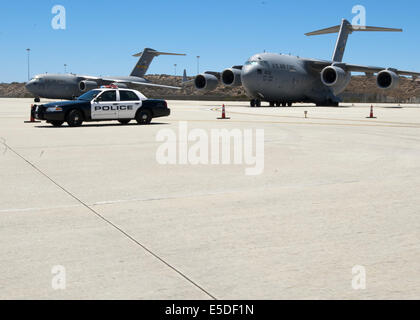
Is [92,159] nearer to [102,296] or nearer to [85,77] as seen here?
[102,296]

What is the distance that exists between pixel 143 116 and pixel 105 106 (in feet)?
5.88

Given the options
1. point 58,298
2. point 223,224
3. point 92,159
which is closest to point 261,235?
point 223,224

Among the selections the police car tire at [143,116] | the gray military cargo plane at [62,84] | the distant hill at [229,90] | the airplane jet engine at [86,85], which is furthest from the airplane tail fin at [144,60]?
the distant hill at [229,90]

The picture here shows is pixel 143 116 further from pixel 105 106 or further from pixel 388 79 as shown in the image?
pixel 388 79

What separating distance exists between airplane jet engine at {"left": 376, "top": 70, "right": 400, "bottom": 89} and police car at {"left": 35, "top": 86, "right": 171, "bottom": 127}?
27.8 meters

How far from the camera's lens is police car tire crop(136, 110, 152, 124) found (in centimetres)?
2025

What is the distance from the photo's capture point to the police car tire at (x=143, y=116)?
66.4 feet

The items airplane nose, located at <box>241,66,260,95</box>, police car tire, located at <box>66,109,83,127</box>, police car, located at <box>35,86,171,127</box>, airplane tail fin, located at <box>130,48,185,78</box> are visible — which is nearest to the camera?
police car, located at <box>35,86,171,127</box>

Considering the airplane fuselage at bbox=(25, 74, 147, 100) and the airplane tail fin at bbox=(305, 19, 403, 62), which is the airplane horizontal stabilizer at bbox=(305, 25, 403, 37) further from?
the airplane fuselage at bbox=(25, 74, 147, 100)

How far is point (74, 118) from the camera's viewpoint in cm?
1895

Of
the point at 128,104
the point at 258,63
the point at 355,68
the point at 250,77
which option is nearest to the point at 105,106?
the point at 128,104

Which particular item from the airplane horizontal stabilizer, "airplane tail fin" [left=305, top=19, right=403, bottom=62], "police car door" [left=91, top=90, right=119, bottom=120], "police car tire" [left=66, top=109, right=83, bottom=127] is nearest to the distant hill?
the airplane horizontal stabilizer

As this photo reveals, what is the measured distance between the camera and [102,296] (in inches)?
136

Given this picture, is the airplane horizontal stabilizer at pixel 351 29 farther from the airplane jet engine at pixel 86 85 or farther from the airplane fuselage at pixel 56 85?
the airplane fuselage at pixel 56 85
